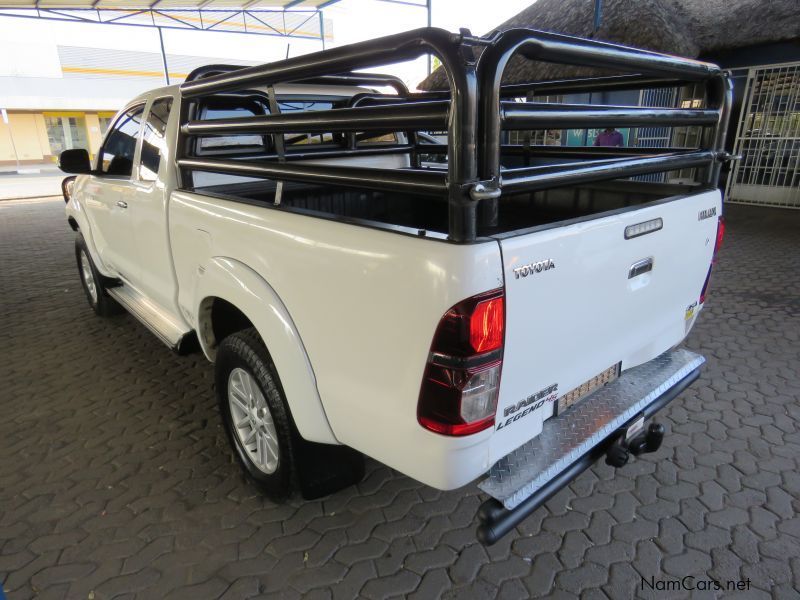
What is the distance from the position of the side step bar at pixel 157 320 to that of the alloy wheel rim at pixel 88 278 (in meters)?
0.95

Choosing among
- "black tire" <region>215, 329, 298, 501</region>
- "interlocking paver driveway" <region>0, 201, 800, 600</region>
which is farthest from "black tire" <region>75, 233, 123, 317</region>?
"black tire" <region>215, 329, 298, 501</region>

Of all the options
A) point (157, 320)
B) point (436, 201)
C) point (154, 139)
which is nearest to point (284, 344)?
point (436, 201)

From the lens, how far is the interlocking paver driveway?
221 centimetres

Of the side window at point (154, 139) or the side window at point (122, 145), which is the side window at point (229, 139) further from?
the side window at point (122, 145)

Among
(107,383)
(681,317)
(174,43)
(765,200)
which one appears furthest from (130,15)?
(681,317)

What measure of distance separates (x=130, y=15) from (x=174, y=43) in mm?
12559

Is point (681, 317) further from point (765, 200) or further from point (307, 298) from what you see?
point (765, 200)

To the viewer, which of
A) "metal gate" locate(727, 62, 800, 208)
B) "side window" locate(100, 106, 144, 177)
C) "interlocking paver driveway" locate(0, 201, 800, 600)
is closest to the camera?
"interlocking paver driveway" locate(0, 201, 800, 600)

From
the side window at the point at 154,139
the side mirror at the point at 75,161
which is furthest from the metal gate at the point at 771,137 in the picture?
the side mirror at the point at 75,161

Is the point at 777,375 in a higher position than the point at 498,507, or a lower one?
lower

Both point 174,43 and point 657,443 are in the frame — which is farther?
point 174,43

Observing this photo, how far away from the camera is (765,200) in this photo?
1098 centimetres

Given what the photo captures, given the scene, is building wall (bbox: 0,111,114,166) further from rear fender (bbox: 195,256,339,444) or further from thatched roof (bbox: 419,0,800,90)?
rear fender (bbox: 195,256,339,444)

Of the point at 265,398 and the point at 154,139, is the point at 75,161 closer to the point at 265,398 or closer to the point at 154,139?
the point at 154,139
